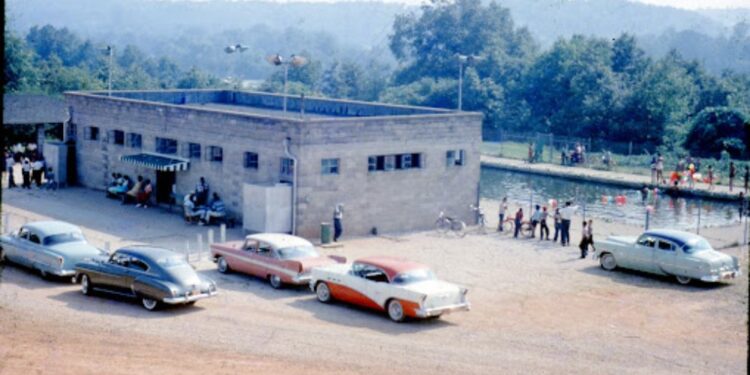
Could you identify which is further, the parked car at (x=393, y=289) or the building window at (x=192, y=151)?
the building window at (x=192, y=151)

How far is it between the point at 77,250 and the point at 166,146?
44.6ft

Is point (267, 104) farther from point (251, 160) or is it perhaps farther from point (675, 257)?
point (675, 257)

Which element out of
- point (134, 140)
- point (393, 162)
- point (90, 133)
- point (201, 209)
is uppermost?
point (90, 133)

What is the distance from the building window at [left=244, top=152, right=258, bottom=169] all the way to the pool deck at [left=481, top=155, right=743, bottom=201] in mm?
27764

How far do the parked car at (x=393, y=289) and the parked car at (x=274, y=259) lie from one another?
1.16 meters

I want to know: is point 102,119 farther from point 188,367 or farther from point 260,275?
point 188,367

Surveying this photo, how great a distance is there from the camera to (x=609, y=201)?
50531 millimetres

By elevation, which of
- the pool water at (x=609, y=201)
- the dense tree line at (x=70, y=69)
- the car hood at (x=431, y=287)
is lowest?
the pool water at (x=609, y=201)

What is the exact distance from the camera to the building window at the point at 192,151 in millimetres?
37000

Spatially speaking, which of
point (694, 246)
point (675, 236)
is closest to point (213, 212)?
point (675, 236)

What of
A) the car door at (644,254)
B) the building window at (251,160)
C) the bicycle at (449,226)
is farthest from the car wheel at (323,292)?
the bicycle at (449,226)

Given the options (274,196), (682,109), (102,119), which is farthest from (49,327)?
(682,109)

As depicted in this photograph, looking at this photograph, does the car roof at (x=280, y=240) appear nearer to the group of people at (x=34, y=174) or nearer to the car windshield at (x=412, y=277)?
the car windshield at (x=412, y=277)

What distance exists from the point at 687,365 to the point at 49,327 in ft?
44.4
